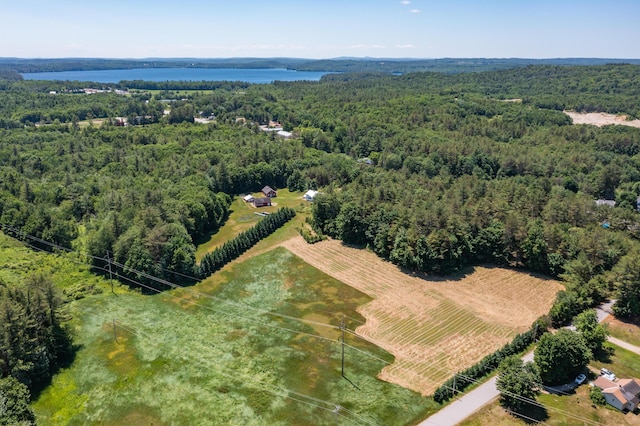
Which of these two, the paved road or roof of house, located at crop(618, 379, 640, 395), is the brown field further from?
roof of house, located at crop(618, 379, 640, 395)

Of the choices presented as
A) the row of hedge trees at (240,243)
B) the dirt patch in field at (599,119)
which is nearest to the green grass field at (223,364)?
the row of hedge trees at (240,243)

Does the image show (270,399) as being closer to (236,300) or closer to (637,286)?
(236,300)

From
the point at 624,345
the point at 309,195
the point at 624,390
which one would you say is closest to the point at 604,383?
the point at 624,390

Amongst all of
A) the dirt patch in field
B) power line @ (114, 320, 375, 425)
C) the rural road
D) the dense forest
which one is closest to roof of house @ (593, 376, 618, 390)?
the rural road

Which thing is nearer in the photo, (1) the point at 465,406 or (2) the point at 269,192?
(1) the point at 465,406

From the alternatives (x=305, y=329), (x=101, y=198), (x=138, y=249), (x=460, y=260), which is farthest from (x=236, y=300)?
(x=101, y=198)

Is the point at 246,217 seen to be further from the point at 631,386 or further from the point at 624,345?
the point at 631,386
